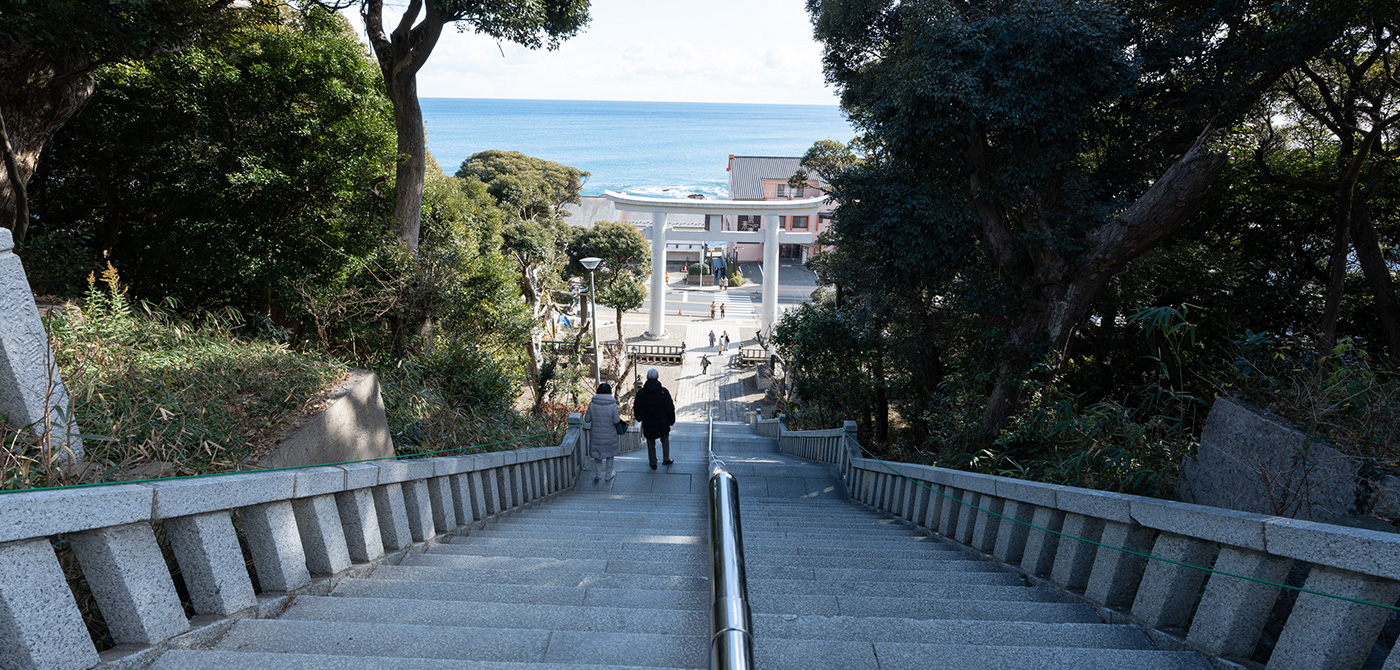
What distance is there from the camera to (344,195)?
10.6m

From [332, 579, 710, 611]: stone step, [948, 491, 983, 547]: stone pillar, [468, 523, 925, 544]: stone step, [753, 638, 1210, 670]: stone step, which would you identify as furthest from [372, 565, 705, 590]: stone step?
[948, 491, 983, 547]: stone pillar

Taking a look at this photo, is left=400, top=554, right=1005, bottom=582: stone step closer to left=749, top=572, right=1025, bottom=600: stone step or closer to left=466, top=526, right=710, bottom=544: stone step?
left=749, top=572, right=1025, bottom=600: stone step

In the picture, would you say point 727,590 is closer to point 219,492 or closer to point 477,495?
point 219,492

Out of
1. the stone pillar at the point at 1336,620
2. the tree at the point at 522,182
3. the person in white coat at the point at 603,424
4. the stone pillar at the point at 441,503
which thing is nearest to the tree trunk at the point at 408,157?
the person in white coat at the point at 603,424

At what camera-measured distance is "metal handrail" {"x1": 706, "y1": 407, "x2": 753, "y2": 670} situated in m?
1.65

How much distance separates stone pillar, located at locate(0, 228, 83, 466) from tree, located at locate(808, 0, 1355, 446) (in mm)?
7215

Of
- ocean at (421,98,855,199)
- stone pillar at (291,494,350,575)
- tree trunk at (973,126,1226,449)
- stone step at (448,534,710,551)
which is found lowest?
stone step at (448,534,710,551)

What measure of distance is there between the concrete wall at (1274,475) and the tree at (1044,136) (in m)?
3.67

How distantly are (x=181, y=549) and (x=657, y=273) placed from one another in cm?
2857

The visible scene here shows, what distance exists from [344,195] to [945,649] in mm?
10505

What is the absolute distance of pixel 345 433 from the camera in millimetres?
5332

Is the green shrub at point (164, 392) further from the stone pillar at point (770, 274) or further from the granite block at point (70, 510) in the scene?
the stone pillar at point (770, 274)

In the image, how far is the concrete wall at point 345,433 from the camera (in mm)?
4586

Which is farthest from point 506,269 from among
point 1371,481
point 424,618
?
point 1371,481
